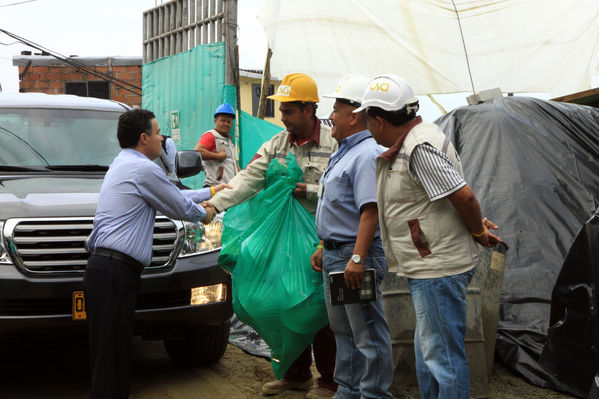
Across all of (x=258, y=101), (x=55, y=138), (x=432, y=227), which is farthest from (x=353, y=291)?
(x=258, y=101)

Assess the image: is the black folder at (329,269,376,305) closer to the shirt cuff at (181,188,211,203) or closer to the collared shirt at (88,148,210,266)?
the collared shirt at (88,148,210,266)

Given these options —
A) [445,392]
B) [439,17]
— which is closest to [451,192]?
[445,392]

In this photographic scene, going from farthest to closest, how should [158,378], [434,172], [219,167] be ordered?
[219,167]
[158,378]
[434,172]

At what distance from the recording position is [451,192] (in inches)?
125

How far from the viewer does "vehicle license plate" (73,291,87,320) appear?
14.6ft

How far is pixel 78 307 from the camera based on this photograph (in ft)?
14.6

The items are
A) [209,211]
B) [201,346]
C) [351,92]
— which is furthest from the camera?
[201,346]

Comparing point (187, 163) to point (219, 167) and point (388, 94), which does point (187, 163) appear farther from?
point (219, 167)

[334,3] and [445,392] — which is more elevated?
[334,3]

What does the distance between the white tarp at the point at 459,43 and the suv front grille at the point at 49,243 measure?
5.69 m

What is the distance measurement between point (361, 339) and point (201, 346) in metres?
1.86

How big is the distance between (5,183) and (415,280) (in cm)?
317

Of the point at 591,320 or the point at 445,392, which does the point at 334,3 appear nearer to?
the point at 591,320

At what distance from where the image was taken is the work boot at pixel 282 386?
15.8ft
